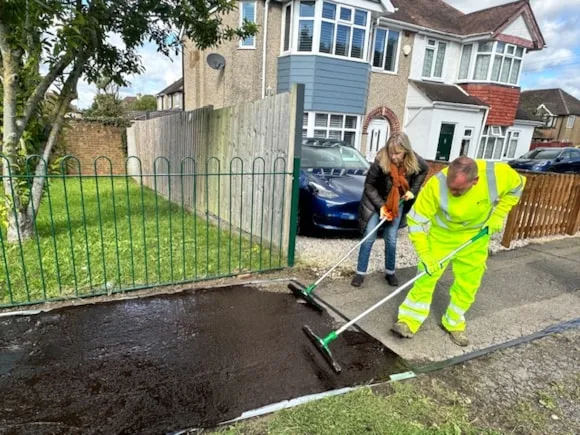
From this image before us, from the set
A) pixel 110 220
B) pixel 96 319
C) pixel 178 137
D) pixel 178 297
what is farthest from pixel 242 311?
pixel 178 137

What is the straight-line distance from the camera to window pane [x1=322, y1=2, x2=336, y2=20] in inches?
457

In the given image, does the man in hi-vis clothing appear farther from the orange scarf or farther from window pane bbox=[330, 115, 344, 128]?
window pane bbox=[330, 115, 344, 128]

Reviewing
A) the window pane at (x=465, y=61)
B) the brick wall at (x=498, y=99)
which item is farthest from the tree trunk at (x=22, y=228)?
the window pane at (x=465, y=61)

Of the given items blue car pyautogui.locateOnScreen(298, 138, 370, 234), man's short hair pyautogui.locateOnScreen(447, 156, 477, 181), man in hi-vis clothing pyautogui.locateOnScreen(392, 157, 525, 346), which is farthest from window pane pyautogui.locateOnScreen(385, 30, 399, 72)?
man's short hair pyautogui.locateOnScreen(447, 156, 477, 181)

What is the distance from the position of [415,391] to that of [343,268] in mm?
2241

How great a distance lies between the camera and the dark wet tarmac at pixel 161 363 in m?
2.19

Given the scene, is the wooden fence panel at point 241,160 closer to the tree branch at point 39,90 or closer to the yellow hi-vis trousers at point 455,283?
the tree branch at point 39,90

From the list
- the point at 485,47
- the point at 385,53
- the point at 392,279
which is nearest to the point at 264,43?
the point at 385,53

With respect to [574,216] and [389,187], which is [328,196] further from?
[574,216]

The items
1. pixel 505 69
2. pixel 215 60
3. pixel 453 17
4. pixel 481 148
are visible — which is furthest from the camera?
pixel 481 148

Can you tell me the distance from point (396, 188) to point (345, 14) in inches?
415

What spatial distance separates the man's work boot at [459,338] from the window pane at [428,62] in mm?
13957

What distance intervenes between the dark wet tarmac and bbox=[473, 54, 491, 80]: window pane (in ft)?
50.8

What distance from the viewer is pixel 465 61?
1516cm
